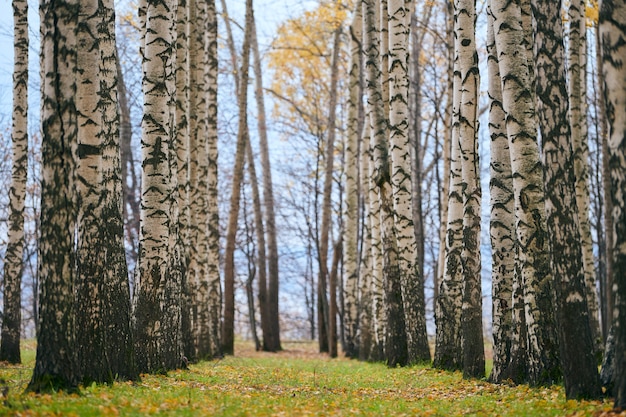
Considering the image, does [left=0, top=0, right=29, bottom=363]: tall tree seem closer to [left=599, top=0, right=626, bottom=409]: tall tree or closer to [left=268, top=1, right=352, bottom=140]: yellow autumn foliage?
[left=599, top=0, right=626, bottom=409]: tall tree

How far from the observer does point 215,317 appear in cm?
1892

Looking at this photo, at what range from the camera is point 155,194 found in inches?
392

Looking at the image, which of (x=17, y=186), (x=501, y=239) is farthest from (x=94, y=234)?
(x=17, y=186)

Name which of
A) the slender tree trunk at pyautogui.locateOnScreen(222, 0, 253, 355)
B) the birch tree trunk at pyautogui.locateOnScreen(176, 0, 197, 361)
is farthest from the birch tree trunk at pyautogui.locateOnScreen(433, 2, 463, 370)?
the slender tree trunk at pyautogui.locateOnScreen(222, 0, 253, 355)

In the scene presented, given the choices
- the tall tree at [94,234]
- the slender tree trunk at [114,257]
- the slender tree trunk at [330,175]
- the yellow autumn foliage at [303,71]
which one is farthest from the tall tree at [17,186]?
the yellow autumn foliage at [303,71]

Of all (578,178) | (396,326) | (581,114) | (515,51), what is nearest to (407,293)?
(396,326)

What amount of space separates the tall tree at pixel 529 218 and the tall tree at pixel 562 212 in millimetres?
1162

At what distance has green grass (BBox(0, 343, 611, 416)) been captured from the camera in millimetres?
5984

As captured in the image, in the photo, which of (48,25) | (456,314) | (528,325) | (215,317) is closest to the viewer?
(48,25)

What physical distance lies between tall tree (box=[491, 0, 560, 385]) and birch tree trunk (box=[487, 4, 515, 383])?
884mm

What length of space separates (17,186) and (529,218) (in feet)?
33.5

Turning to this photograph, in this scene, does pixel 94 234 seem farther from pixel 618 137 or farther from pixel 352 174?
pixel 352 174

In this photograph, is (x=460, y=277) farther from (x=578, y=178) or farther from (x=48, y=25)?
(x=48, y=25)

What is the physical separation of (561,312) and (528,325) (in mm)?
1425
